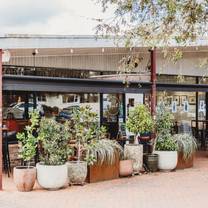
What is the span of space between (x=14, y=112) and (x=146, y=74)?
4536 mm

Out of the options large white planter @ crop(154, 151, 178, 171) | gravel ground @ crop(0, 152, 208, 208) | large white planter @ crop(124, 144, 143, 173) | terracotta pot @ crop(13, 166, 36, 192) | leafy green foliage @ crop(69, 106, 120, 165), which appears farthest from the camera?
large white planter @ crop(154, 151, 178, 171)

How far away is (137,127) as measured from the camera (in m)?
12.8

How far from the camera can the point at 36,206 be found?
900cm

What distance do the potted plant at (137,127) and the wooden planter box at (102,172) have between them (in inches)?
29.1

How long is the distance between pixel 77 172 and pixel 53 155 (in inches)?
29.6

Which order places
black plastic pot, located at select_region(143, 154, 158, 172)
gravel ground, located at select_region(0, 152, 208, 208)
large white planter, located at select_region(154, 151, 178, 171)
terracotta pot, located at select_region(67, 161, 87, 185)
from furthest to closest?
large white planter, located at select_region(154, 151, 178, 171), black plastic pot, located at select_region(143, 154, 158, 172), terracotta pot, located at select_region(67, 161, 87, 185), gravel ground, located at select_region(0, 152, 208, 208)

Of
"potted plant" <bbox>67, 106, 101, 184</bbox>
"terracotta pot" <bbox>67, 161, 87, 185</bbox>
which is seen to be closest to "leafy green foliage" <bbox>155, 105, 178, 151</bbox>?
"potted plant" <bbox>67, 106, 101, 184</bbox>

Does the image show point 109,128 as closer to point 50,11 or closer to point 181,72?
point 181,72

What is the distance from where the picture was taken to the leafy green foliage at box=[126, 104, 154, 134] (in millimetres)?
12801

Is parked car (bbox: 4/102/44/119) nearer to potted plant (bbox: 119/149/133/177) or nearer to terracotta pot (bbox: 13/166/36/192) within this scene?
potted plant (bbox: 119/149/133/177)

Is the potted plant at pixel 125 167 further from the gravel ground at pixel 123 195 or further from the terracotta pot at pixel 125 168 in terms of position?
the gravel ground at pixel 123 195

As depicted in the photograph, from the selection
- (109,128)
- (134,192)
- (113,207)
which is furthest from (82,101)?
(113,207)

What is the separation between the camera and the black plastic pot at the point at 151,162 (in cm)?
1297

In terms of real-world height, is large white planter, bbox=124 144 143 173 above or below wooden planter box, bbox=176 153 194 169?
above
